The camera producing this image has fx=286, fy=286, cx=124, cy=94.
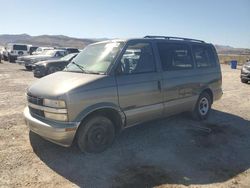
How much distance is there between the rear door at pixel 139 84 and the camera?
5363 mm

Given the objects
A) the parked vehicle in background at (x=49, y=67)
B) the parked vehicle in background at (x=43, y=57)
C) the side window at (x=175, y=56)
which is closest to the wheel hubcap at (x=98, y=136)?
the side window at (x=175, y=56)

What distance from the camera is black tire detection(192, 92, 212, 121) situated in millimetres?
7458

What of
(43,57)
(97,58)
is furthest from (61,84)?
(43,57)

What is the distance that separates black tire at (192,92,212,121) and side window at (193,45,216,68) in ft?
2.58

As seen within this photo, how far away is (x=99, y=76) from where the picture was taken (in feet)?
16.7

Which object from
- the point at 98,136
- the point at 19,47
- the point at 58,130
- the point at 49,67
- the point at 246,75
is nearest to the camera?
the point at 58,130

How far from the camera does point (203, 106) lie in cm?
765

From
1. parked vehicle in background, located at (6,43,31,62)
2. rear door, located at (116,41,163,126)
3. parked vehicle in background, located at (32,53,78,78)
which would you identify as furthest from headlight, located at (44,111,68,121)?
parked vehicle in background, located at (6,43,31,62)

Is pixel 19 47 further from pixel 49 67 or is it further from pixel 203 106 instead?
pixel 203 106

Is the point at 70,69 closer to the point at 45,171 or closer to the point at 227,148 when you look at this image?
the point at 45,171

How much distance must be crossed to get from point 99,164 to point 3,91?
8.06 m

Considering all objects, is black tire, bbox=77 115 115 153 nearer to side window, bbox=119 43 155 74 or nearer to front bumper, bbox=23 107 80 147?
front bumper, bbox=23 107 80 147

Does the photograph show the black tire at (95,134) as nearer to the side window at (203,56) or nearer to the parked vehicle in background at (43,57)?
the side window at (203,56)

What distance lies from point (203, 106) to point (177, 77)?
164 cm
